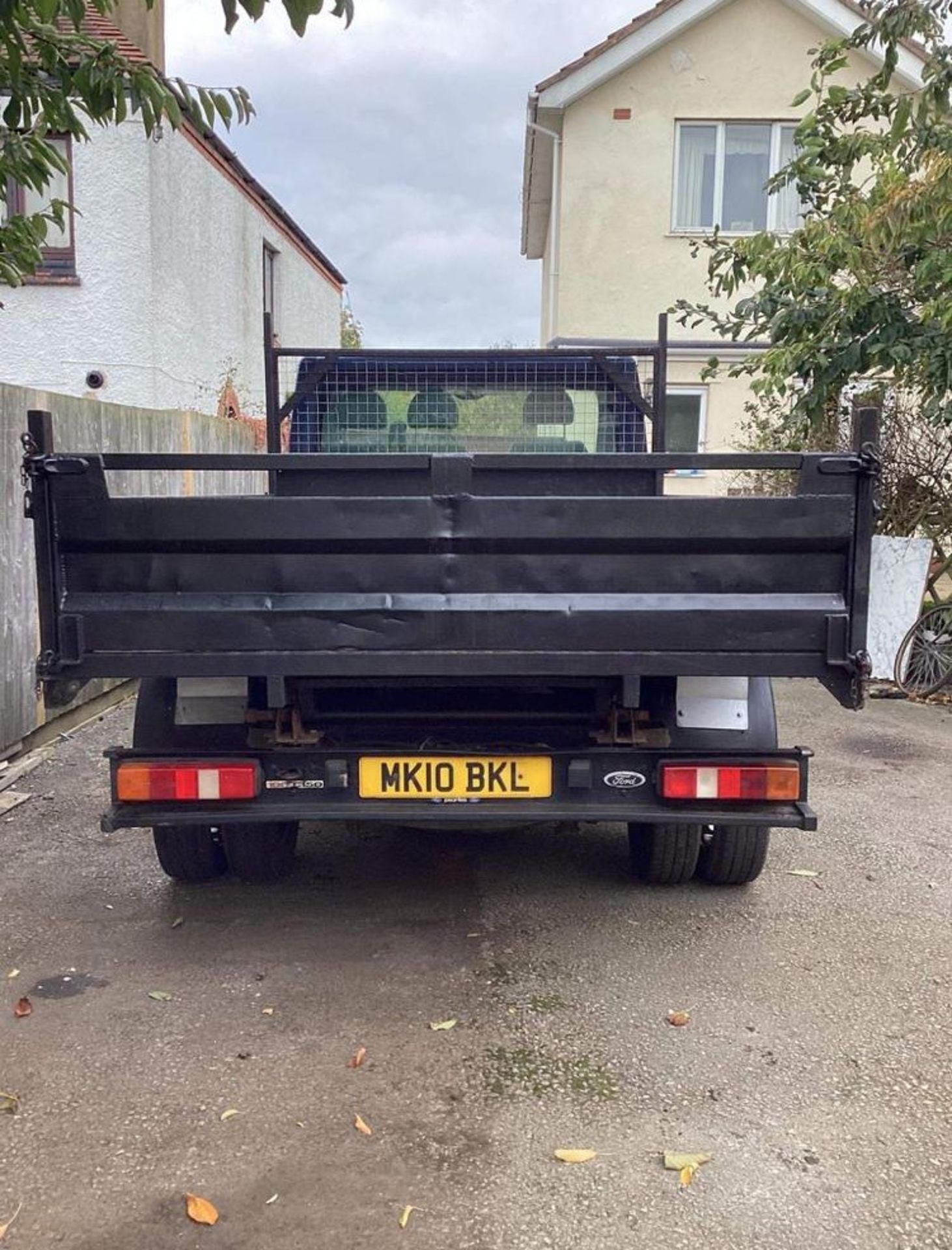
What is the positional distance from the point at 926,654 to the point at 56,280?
944 cm

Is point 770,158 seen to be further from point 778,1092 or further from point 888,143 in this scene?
point 778,1092

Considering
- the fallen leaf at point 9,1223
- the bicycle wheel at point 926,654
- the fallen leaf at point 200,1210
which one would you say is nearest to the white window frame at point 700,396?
the bicycle wheel at point 926,654

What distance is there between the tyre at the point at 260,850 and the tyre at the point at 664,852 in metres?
1.38

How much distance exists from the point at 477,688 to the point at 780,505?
1183 millimetres

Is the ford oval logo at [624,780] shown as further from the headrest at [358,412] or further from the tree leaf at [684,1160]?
the headrest at [358,412]

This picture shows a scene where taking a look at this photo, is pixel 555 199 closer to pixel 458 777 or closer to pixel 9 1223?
pixel 458 777

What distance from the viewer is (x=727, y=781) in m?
3.60

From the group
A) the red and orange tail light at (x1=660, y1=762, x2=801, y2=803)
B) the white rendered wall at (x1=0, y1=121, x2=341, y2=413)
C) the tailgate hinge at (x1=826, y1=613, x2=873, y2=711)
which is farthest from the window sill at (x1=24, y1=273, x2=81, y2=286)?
the tailgate hinge at (x1=826, y1=613, x2=873, y2=711)

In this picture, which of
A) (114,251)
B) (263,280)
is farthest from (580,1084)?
(263,280)

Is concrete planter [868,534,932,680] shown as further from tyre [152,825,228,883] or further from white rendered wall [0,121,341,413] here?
white rendered wall [0,121,341,413]

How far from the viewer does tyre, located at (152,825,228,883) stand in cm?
416

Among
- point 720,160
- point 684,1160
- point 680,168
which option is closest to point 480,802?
point 684,1160

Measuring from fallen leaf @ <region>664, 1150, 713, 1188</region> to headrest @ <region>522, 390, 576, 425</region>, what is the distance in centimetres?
338

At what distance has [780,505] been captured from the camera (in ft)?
10.5
